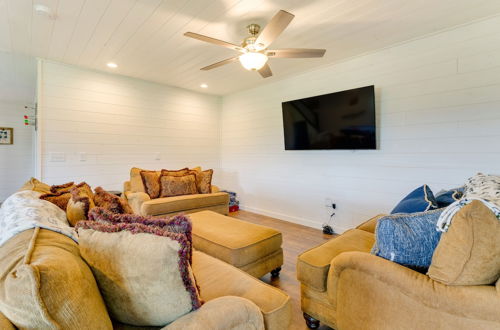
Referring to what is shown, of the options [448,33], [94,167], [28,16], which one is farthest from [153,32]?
[448,33]

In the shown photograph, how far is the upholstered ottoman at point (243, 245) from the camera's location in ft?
6.20

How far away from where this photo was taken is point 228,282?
4.22 ft

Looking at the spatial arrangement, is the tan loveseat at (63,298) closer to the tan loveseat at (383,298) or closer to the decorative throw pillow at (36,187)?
the tan loveseat at (383,298)

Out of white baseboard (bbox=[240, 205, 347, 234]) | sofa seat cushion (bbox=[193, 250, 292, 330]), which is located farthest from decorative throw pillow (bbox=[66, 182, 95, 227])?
white baseboard (bbox=[240, 205, 347, 234])

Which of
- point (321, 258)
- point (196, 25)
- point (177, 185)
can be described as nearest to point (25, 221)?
point (321, 258)

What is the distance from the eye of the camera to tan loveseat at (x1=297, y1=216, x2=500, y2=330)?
98 centimetres

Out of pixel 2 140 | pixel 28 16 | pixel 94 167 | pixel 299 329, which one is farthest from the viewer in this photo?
pixel 2 140

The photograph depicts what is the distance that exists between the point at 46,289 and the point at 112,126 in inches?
154

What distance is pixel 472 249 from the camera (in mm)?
982

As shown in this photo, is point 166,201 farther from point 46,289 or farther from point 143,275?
point 46,289

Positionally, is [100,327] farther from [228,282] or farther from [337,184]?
[337,184]

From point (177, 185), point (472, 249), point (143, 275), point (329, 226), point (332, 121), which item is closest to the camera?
point (143, 275)

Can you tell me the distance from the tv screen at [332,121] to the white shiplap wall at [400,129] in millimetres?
167

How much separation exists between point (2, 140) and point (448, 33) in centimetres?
865
